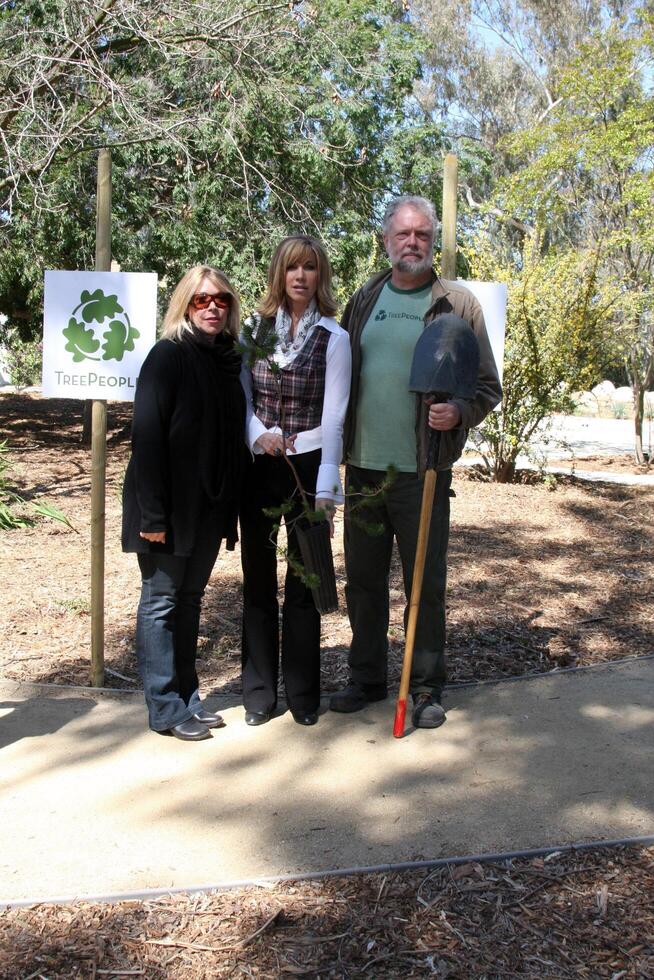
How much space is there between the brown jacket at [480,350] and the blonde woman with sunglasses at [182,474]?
0.46 m

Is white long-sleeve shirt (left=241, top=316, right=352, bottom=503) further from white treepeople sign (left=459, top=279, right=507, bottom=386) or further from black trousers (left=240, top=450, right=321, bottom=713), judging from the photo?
white treepeople sign (left=459, top=279, right=507, bottom=386)

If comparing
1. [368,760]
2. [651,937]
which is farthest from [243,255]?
[651,937]

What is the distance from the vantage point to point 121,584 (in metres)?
6.49

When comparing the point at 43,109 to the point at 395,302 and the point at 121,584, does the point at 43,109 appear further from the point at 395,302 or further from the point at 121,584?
the point at 395,302

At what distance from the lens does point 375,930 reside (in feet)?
8.60

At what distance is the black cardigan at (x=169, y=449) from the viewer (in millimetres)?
3693

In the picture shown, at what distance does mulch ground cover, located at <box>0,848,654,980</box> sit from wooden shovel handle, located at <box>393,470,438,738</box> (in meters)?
0.98

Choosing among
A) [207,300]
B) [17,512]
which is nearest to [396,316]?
[207,300]

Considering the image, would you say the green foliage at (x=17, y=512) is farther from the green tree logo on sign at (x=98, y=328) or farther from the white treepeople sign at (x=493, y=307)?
the white treepeople sign at (x=493, y=307)

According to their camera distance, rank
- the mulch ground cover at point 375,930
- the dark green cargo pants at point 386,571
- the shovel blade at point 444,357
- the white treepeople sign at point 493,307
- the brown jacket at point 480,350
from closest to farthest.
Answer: the mulch ground cover at point 375,930 → the shovel blade at point 444,357 → the brown jacket at point 480,350 → the dark green cargo pants at point 386,571 → the white treepeople sign at point 493,307

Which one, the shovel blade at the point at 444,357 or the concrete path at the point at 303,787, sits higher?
the shovel blade at the point at 444,357

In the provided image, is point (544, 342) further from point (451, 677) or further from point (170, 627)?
point (170, 627)

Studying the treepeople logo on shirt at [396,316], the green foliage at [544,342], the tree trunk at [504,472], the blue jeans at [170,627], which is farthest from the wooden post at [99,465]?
the tree trunk at [504,472]

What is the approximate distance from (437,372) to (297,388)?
56cm
